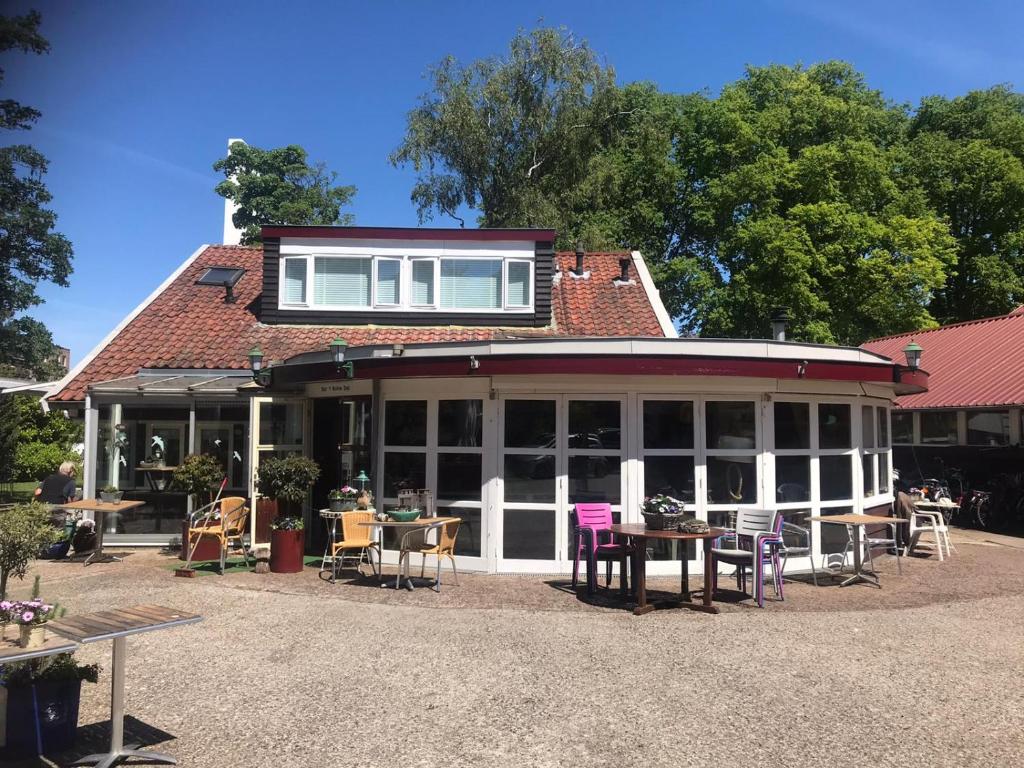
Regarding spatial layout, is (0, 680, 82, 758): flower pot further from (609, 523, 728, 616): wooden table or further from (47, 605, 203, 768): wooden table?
(609, 523, 728, 616): wooden table

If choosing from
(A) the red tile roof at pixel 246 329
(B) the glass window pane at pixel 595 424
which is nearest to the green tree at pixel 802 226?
(A) the red tile roof at pixel 246 329

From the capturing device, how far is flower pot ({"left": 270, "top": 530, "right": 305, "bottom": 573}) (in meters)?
10.3

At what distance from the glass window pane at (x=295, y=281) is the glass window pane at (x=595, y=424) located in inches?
353

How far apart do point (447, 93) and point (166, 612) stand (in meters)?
26.1

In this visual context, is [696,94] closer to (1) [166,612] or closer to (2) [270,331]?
(2) [270,331]

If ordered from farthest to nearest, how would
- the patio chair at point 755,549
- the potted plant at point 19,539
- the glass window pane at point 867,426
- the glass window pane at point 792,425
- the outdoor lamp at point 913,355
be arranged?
1. the outdoor lamp at point 913,355
2. the glass window pane at point 867,426
3. the glass window pane at point 792,425
4. the patio chair at point 755,549
5. the potted plant at point 19,539

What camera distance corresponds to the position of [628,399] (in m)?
10.2

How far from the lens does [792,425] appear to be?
10.6 meters

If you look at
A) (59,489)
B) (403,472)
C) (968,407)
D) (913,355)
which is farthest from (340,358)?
(968,407)

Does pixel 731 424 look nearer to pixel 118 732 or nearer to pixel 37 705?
pixel 118 732

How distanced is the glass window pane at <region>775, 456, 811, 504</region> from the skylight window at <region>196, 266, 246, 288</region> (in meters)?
13.0

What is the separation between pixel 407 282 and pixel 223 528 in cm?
806

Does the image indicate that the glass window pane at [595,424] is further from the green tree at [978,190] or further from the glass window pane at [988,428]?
the green tree at [978,190]

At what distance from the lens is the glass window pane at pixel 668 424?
10227mm
